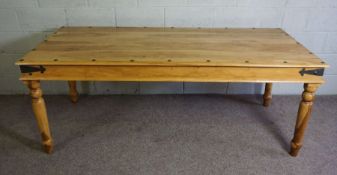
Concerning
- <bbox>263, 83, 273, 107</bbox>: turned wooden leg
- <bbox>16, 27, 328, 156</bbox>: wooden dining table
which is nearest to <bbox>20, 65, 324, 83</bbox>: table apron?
<bbox>16, 27, 328, 156</bbox>: wooden dining table

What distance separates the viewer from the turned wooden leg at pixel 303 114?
1601 millimetres

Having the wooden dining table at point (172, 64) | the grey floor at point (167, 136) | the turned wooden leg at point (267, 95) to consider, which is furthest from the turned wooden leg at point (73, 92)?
the turned wooden leg at point (267, 95)

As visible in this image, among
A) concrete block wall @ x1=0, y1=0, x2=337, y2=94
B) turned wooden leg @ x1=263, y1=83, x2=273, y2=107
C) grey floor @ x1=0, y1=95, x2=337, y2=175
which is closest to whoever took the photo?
grey floor @ x1=0, y1=95, x2=337, y2=175

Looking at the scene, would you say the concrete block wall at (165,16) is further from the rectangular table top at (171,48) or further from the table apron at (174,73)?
the table apron at (174,73)

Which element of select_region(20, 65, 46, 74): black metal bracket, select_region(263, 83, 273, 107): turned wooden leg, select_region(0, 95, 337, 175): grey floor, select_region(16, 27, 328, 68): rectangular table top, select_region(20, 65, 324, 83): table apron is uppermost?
select_region(16, 27, 328, 68): rectangular table top

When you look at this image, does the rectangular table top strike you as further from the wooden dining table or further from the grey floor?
the grey floor

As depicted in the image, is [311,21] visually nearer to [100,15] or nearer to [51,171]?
[100,15]

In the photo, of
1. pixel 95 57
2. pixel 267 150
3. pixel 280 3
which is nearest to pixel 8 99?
pixel 95 57

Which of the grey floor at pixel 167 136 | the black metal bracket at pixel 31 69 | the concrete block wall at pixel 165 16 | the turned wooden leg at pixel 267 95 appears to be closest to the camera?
the black metal bracket at pixel 31 69

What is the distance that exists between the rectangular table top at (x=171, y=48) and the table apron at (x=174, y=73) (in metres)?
0.03

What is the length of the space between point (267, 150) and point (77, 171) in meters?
1.21

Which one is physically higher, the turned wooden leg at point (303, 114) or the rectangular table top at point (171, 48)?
the rectangular table top at point (171, 48)

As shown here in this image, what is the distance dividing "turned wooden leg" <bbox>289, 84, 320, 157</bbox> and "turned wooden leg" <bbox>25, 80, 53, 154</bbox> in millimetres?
1509

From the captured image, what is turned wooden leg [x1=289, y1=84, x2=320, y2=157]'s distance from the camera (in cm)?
160
